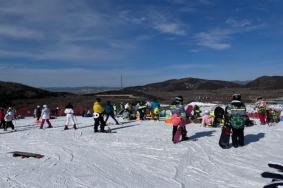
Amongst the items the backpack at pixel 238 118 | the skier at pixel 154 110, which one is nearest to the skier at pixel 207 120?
the skier at pixel 154 110

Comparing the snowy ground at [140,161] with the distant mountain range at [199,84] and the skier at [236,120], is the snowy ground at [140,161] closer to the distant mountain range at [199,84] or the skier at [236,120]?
the skier at [236,120]

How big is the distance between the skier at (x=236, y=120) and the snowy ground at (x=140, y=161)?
407 mm

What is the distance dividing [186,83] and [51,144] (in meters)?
126

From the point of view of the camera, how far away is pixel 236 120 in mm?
13055

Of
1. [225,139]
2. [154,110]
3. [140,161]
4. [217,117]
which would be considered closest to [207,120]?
[217,117]

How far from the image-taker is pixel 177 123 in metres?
14.4

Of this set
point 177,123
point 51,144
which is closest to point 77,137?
point 51,144

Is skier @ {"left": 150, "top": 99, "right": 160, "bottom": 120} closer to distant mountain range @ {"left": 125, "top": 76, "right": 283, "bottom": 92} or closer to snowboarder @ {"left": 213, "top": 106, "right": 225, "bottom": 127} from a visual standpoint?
snowboarder @ {"left": 213, "top": 106, "right": 225, "bottom": 127}

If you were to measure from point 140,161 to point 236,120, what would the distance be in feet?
12.6

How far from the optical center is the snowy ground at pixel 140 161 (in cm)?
885

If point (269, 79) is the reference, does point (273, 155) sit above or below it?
below

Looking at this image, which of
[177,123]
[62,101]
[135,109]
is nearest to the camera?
[177,123]

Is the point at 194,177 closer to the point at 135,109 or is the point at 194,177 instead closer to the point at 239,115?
the point at 239,115

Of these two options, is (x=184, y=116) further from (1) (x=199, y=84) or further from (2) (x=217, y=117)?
(1) (x=199, y=84)
